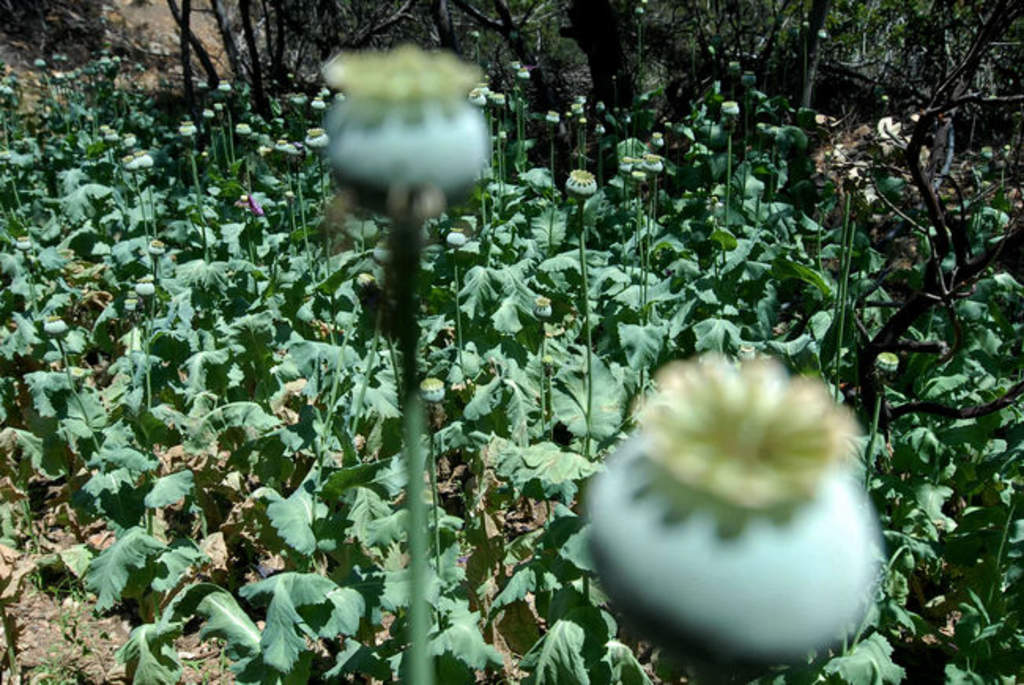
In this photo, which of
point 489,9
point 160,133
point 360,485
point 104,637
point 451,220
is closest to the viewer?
point 360,485

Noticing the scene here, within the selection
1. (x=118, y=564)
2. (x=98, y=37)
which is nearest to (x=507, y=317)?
(x=118, y=564)

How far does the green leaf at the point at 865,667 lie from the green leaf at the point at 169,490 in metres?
2.42

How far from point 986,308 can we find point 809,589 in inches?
177

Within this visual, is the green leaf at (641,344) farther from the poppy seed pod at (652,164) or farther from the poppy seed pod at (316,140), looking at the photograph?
the poppy seed pod at (316,140)

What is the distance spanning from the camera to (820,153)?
793 centimetres

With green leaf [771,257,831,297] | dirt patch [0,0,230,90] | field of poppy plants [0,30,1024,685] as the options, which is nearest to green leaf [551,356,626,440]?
field of poppy plants [0,30,1024,685]

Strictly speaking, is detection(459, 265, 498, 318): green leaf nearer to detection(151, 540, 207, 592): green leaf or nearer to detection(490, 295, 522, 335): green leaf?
detection(490, 295, 522, 335): green leaf

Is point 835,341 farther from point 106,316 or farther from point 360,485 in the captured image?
point 106,316

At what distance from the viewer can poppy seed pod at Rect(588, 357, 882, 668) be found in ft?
2.05

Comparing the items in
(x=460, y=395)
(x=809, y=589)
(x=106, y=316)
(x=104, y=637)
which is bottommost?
(x=104, y=637)

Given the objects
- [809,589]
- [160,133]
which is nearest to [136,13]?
[160,133]

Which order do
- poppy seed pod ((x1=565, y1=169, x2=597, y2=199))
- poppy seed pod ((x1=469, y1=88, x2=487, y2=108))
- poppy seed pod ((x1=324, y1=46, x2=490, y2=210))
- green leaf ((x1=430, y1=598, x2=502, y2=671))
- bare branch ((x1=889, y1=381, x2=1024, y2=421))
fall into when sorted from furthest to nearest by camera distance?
poppy seed pod ((x1=469, y1=88, x2=487, y2=108)) → bare branch ((x1=889, y1=381, x2=1024, y2=421)) → green leaf ((x1=430, y1=598, x2=502, y2=671)) → poppy seed pod ((x1=565, y1=169, x2=597, y2=199)) → poppy seed pod ((x1=324, y1=46, x2=490, y2=210))

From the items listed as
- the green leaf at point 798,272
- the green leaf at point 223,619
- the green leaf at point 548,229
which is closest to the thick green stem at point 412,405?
the green leaf at point 223,619

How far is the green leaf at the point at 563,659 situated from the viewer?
2.78 metres
